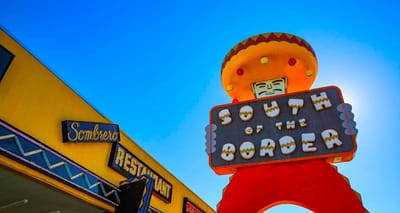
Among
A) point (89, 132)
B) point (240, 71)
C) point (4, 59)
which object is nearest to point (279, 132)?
point (240, 71)

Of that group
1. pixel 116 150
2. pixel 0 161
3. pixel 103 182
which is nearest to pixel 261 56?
pixel 116 150

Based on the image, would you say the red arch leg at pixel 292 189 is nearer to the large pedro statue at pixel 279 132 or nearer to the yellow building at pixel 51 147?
the large pedro statue at pixel 279 132

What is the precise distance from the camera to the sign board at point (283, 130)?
8711mm

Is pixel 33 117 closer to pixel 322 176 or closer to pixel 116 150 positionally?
pixel 116 150

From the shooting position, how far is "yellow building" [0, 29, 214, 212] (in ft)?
19.1

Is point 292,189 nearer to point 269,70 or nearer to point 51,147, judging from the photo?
point 269,70

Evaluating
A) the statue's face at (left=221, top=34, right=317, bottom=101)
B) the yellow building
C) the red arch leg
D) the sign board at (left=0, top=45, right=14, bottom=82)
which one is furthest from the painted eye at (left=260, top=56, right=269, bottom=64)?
the sign board at (left=0, top=45, right=14, bottom=82)

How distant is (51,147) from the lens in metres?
6.64

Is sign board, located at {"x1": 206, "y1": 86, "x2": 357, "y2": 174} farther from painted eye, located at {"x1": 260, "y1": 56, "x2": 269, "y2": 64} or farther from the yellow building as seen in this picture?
the yellow building

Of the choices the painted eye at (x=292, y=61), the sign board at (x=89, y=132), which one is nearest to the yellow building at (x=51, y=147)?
the sign board at (x=89, y=132)

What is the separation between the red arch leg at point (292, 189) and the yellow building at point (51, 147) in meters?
2.92

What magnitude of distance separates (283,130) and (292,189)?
1787mm

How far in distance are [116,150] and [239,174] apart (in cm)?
337

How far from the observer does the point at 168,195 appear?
1066cm
